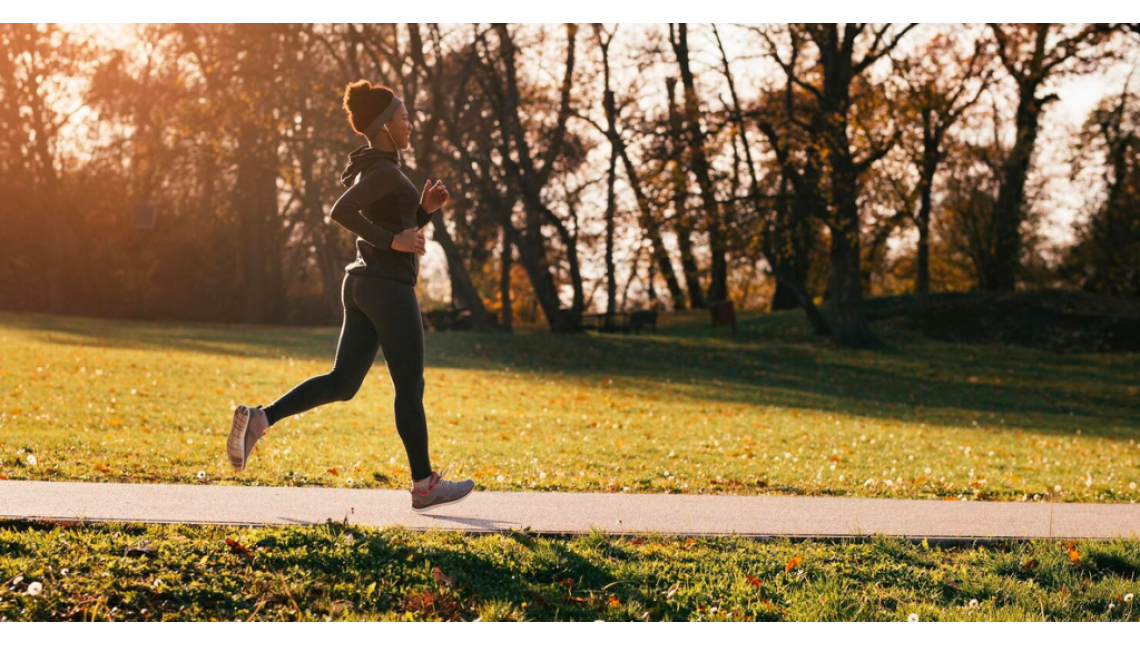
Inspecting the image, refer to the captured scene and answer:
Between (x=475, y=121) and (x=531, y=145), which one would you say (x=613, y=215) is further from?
(x=475, y=121)

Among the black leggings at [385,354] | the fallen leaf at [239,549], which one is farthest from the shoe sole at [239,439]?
the fallen leaf at [239,549]

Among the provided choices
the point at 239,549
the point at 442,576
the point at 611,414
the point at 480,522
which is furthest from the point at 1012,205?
the point at 239,549

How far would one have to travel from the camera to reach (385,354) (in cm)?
580

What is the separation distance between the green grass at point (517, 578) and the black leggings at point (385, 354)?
0.60m

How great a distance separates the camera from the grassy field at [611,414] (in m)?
8.88

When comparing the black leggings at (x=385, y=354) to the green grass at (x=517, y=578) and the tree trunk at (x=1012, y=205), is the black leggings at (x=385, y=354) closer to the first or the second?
the green grass at (x=517, y=578)

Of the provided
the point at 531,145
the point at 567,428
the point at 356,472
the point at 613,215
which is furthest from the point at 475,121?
the point at 356,472

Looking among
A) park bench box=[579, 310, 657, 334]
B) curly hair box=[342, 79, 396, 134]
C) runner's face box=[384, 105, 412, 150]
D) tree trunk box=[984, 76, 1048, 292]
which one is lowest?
park bench box=[579, 310, 657, 334]

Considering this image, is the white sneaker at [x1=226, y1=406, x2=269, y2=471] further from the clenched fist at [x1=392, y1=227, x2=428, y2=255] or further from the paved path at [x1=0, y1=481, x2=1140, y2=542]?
the clenched fist at [x1=392, y1=227, x2=428, y2=255]

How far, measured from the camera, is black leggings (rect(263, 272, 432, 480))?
5.69 meters

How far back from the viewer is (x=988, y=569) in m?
5.64

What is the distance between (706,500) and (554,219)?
23.6 m

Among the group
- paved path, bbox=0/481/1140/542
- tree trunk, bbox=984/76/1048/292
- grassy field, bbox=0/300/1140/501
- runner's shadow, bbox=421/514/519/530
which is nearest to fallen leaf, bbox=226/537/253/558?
paved path, bbox=0/481/1140/542

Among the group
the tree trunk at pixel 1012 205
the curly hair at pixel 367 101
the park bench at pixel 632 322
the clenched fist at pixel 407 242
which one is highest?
the tree trunk at pixel 1012 205
